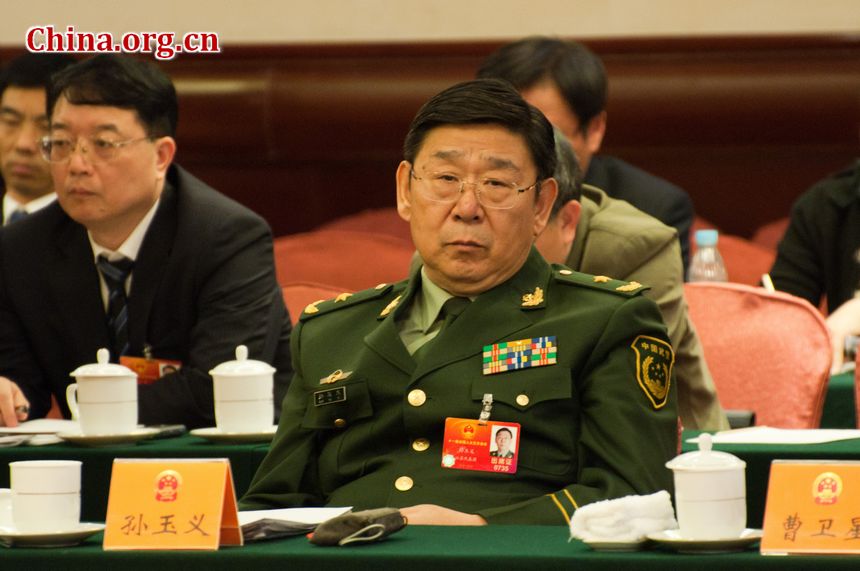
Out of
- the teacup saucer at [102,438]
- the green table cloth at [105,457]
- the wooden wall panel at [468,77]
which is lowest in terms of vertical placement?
the green table cloth at [105,457]

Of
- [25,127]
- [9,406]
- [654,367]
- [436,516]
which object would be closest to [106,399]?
[9,406]

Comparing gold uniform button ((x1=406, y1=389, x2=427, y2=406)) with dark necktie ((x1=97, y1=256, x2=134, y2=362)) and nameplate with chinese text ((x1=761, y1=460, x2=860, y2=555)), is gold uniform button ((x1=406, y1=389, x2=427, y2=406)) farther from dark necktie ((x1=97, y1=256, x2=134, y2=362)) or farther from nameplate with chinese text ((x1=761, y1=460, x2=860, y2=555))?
dark necktie ((x1=97, y1=256, x2=134, y2=362))

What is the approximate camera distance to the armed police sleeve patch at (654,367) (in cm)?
215

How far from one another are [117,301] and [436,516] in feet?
5.32

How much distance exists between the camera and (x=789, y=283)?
14.5 ft

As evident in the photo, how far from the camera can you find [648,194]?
179 inches

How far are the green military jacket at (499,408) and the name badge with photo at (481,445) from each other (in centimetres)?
1

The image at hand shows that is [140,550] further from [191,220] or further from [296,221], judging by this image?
[296,221]

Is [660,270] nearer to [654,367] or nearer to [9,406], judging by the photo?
[654,367]

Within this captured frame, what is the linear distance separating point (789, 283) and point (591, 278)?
2.24 m

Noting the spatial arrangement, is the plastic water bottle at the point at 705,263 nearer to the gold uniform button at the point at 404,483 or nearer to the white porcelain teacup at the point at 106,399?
the white porcelain teacup at the point at 106,399

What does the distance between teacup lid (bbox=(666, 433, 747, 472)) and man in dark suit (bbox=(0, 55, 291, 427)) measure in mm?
1774

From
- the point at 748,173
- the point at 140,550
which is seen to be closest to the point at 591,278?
the point at 140,550

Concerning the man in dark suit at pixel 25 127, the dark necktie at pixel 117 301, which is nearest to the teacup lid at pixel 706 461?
the dark necktie at pixel 117 301
